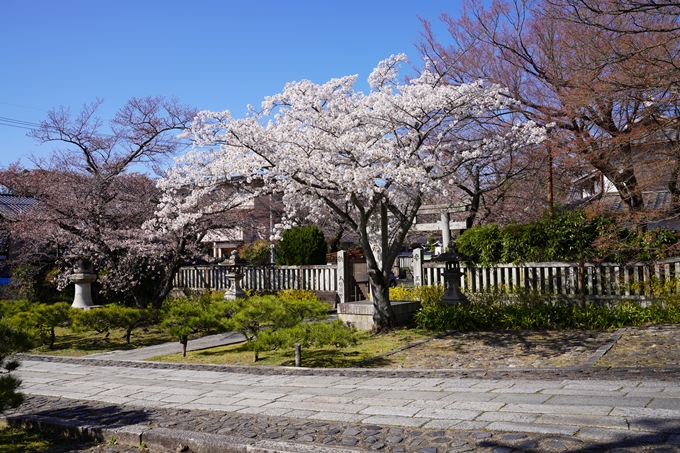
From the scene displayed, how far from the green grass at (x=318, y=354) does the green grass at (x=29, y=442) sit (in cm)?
381

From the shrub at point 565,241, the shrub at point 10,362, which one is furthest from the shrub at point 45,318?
the shrub at point 565,241

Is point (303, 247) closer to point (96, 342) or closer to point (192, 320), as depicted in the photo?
point (96, 342)

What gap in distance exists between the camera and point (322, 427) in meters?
5.57

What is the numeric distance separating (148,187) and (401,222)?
29.4 ft

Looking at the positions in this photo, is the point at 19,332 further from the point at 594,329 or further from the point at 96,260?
the point at 96,260

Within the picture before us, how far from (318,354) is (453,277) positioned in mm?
4808

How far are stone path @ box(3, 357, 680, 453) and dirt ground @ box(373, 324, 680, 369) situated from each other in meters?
1.06

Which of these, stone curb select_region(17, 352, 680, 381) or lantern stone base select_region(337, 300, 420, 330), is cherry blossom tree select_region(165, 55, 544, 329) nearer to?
lantern stone base select_region(337, 300, 420, 330)

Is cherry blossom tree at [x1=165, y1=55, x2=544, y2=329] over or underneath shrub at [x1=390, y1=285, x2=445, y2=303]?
over

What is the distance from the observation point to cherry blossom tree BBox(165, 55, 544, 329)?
1119 centimetres

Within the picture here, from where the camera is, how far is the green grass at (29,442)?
589 centimetres

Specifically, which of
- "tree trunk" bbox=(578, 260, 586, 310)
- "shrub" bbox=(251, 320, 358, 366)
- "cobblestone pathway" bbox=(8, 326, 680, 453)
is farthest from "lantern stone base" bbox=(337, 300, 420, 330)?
"cobblestone pathway" bbox=(8, 326, 680, 453)

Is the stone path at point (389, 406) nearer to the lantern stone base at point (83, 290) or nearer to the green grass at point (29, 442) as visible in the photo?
the green grass at point (29, 442)

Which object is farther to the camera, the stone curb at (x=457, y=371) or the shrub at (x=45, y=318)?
the shrub at (x=45, y=318)
